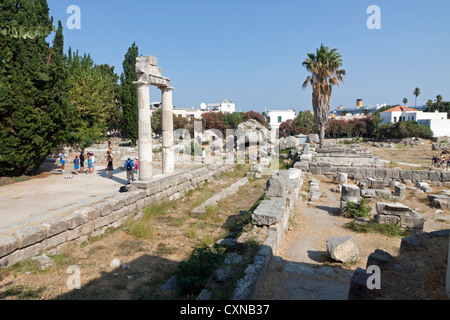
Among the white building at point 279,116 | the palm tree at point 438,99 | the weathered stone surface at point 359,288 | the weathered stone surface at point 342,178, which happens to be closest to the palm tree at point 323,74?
the weathered stone surface at point 342,178

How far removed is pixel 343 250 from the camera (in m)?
6.12

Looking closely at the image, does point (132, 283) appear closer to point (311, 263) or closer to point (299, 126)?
point (311, 263)

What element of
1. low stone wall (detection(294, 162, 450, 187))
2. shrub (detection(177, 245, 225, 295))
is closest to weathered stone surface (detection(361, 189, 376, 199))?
low stone wall (detection(294, 162, 450, 187))

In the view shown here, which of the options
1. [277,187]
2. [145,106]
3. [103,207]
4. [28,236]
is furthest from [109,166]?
[277,187]

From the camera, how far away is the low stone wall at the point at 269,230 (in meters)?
4.27

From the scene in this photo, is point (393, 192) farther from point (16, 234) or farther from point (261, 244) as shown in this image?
point (16, 234)

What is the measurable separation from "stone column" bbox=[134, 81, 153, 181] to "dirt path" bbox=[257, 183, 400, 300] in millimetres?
5901

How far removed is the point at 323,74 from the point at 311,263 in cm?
2055

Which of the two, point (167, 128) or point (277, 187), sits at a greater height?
point (167, 128)

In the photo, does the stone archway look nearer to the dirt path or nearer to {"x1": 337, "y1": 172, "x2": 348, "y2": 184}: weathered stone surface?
the dirt path

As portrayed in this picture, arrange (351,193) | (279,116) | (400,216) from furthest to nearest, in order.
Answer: (279,116)
(351,193)
(400,216)

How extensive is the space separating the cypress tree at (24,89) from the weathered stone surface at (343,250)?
42.3 feet

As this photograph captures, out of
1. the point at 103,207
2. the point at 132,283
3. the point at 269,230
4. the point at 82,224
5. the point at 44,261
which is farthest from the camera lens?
the point at 103,207
